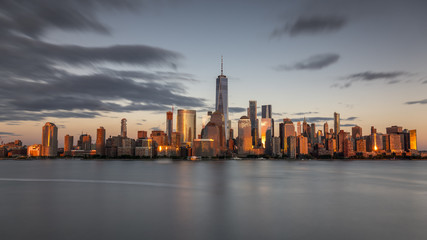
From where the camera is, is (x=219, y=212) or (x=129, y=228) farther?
(x=219, y=212)

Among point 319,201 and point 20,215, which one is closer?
point 20,215

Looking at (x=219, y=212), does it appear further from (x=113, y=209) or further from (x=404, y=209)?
(x=404, y=209)

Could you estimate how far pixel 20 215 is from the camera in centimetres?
3866

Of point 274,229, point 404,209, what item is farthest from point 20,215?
point 404,209

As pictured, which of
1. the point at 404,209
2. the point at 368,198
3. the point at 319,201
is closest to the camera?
the point at 404,209

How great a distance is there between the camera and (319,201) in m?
50.9

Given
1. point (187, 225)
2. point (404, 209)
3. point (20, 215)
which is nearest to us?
point (187, 225)

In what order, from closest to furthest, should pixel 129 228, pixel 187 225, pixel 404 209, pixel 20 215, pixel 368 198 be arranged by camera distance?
pixel 129 228
pixel 187 225
pixel 20 215
pixel 404 209
pixel 368 198

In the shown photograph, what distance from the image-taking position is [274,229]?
32.0 metres

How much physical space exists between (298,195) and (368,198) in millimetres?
11896

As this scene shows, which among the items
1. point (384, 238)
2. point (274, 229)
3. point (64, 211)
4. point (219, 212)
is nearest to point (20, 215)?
point (64, 211)

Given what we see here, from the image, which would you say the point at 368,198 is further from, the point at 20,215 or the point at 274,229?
the point at 20,215

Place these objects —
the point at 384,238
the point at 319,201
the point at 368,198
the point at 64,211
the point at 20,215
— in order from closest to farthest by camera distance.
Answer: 1. the point at 384,238
2. the point at 20,215
3. the point at 64,211
4. the point at 319,201
5. the point at 368,198

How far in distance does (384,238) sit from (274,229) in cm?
1001
